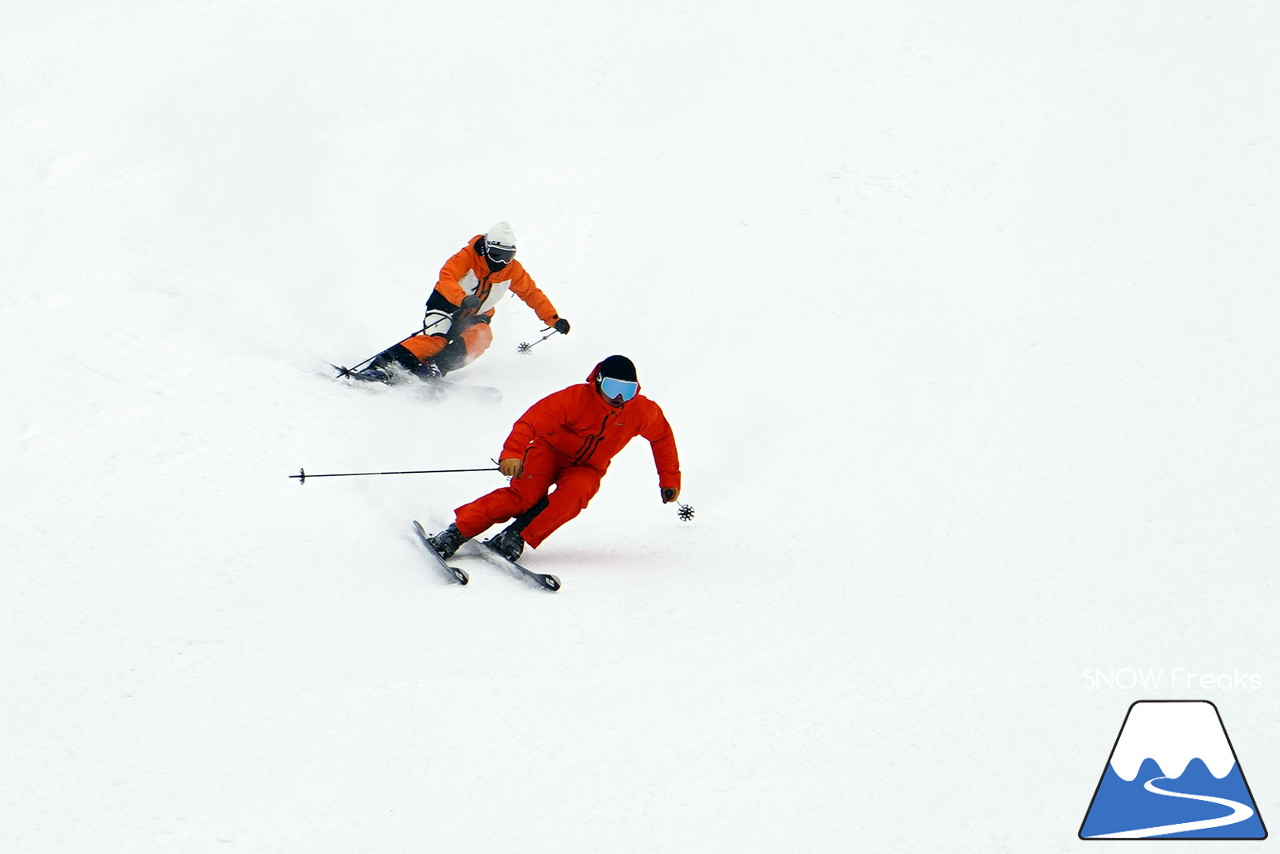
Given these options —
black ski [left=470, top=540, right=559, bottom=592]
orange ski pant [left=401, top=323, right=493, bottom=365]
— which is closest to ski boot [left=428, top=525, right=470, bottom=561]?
black ski [left=470, top=540, right=559, bottom=592]

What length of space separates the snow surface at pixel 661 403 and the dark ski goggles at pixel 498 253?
1048 millimetres

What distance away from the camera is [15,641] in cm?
462

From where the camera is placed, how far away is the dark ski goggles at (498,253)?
28.4ft

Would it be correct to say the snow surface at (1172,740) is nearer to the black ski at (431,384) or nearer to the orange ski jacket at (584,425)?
the orange ski jacket at (584,425)

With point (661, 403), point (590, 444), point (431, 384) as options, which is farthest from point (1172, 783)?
point (431, 384)

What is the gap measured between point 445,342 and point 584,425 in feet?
9.58

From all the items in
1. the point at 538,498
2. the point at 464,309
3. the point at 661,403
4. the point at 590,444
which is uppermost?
the point at 590,444

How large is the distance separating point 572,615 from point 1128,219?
842 cm

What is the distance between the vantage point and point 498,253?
28.5 feet

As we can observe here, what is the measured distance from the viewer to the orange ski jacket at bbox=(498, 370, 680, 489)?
6137 mm

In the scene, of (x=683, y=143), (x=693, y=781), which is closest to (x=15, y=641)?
(x=693, y=781)

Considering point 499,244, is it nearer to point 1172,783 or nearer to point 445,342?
point 445,342

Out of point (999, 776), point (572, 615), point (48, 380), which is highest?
point (999, 776)

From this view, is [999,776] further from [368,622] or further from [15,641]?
[15,641]
